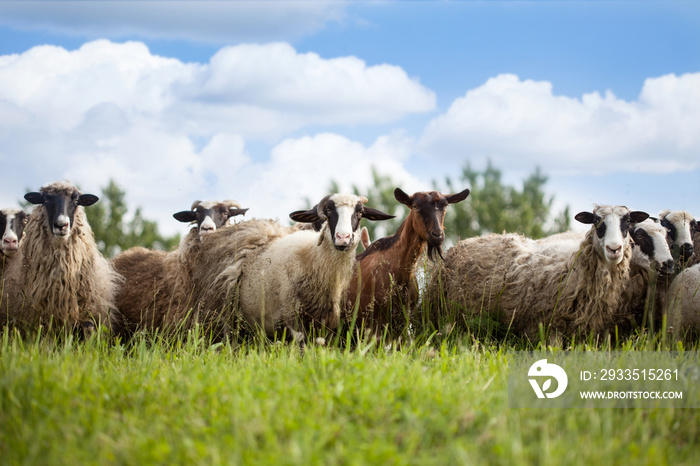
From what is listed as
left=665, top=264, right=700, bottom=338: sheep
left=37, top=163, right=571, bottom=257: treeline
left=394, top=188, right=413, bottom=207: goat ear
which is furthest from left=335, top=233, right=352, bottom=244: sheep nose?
left=37, top=163, right=571, bottom=257: treeline

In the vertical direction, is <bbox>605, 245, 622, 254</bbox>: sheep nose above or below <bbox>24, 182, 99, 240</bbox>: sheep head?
below

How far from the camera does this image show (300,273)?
6750mm

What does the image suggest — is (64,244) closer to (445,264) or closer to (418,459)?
(445,264)

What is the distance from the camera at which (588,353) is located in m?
5.09

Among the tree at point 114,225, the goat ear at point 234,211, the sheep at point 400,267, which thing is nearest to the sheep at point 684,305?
the sheep at point 400,267

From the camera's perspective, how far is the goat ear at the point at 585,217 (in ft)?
22.4

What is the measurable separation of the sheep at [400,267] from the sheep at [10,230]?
4.22 meters

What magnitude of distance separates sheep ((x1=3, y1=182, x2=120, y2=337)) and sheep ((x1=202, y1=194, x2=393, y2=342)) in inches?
55.2

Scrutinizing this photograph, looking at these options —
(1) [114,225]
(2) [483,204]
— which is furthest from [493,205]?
(1) [114,225]

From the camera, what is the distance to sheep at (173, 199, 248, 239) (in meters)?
8.30

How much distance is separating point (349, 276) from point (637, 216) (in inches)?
133

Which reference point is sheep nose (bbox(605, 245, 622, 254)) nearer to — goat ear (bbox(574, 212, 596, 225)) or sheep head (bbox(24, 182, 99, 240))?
goat ear (bbox(574, 212, 596, 225))

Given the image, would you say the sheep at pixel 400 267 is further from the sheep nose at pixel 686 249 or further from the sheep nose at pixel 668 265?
the sheep nose at pixel 686 249

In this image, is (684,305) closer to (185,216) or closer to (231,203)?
(231,203)
